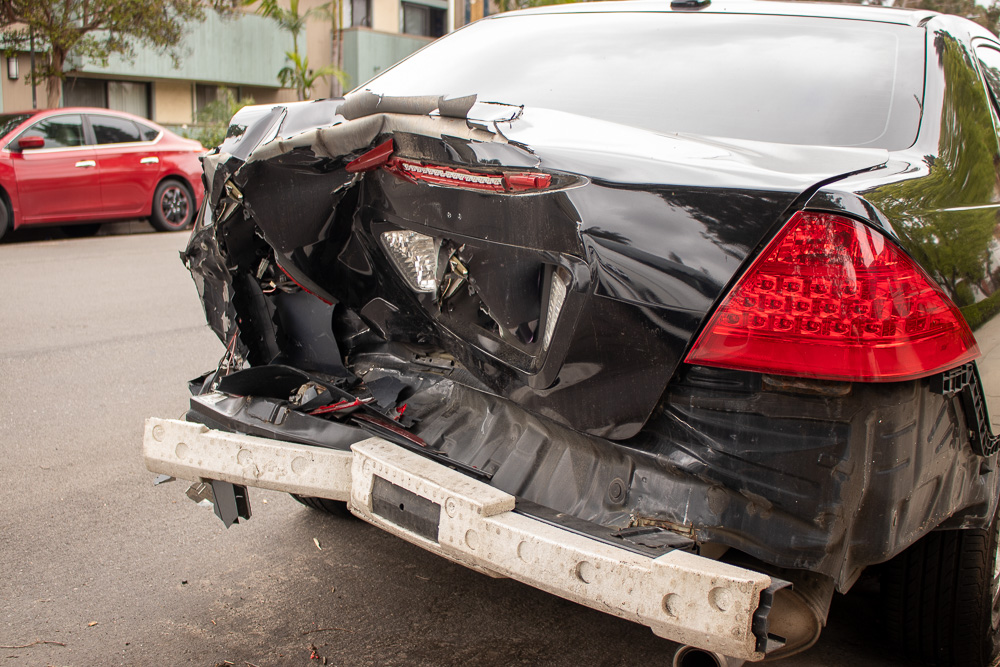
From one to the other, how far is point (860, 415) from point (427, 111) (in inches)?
47.7

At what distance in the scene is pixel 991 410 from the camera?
2.20 metres

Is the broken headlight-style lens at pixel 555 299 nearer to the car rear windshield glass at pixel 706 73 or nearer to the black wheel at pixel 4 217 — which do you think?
the car rear windshield glass at pixel 706 73

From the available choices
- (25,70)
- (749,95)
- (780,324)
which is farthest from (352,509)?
(25,70)

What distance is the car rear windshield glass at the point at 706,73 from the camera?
2371 millimetres

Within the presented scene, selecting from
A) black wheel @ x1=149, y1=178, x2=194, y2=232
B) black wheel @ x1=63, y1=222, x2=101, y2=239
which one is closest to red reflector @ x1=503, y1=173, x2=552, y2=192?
black wheel @ x1=149, y1=178, x2=194, y2=232

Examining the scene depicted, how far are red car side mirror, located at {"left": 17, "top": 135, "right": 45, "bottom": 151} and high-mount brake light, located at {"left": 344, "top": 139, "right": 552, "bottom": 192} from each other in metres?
9.94

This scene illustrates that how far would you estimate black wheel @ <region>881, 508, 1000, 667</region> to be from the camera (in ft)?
7.94

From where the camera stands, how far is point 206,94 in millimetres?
27688

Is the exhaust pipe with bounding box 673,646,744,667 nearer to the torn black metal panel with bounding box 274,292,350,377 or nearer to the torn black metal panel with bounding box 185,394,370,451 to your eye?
the torn black metal panel with bounding box 185,394,370,451

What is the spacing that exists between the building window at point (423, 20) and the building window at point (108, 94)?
10029 millimetres

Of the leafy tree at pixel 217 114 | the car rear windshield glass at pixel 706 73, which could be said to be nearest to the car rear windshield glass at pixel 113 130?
the car rear windshield glass at pixel 706 73

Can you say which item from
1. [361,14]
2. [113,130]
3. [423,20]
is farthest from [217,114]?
[113,130]

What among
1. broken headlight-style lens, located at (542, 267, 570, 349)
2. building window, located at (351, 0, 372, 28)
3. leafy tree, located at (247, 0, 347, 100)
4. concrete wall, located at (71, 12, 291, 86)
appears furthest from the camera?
building window, located at (351, 0, 372, 28)

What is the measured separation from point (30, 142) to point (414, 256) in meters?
10.0
